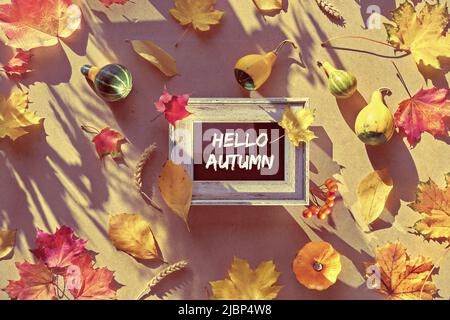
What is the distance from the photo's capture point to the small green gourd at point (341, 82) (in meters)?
1.45

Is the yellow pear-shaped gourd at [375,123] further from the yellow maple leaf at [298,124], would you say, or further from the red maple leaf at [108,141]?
the red maple leaf at [108,141]

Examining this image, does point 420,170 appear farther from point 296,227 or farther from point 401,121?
point 296,227

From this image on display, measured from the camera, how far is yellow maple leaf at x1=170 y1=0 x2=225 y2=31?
148 cm

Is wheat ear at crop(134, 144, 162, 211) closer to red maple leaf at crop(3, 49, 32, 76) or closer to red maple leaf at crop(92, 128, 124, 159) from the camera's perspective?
red maple leaf at crop(92, 128, 124, 159)

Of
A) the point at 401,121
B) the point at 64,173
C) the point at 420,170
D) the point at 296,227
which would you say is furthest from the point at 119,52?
the point at 420,170

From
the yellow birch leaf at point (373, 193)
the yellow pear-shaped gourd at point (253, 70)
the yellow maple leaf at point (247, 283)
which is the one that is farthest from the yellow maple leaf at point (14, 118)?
the yellow birch leaf at point (373, 193)

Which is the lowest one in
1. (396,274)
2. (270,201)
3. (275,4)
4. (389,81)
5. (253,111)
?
(396,274)

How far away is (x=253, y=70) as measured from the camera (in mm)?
1438

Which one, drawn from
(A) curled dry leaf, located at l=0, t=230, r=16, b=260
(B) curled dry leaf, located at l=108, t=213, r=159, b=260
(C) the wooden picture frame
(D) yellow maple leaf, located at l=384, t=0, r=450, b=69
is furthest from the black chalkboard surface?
(A) curled dry leaf, located at l=0, t=230, r=16, b=260

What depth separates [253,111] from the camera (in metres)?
1.45

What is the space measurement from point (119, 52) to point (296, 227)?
791mm

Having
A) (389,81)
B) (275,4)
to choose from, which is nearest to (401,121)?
(389,81)

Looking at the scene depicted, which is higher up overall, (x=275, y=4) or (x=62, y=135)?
(x=275, y=4)

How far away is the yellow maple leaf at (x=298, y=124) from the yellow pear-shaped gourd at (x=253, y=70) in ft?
0.43
